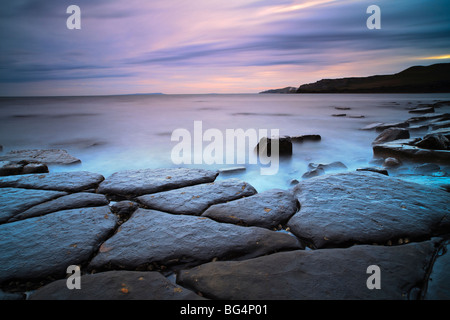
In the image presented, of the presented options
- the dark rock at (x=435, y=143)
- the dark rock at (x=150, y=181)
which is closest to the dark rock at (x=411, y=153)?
the dark rock at (x=435, y=143)

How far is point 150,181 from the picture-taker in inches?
95.8

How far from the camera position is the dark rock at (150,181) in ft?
7.37

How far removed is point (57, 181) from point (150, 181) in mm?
897

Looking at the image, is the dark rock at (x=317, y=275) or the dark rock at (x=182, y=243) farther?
the dark rock at (x=182, y=243)

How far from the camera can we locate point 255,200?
196 centimetres

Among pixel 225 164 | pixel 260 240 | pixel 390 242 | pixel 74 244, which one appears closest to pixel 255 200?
pixel 260 240

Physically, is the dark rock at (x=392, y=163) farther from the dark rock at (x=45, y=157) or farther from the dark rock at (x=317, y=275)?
the dark rock at (x=45, y=157)

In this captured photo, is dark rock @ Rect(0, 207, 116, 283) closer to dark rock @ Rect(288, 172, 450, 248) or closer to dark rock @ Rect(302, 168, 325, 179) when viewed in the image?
dark rock @ Rect(288, 172, 450, 248)

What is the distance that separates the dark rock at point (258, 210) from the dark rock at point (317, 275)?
0.38m

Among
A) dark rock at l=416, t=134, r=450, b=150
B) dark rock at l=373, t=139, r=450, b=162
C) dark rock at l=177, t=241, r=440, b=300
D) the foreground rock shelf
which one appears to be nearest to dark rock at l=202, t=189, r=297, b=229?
the foreground rock shelf

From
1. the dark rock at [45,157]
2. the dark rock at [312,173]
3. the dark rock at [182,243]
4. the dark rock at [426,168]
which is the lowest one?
the dark rock at [182,243]

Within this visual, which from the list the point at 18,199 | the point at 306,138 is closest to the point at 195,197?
the point at 18,199

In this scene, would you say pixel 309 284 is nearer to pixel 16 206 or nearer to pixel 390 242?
pixel 390 242
